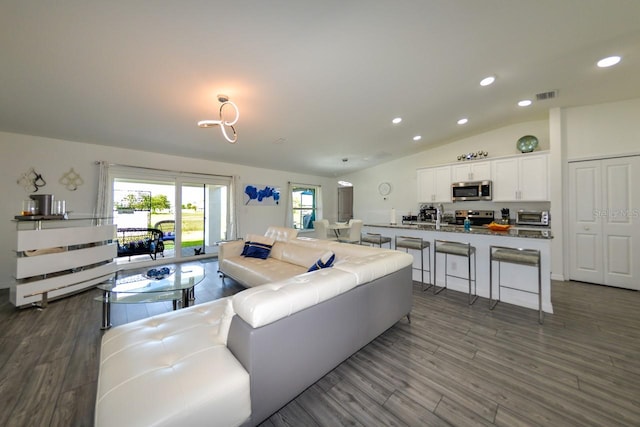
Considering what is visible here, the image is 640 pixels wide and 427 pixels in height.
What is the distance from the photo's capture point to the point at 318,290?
151 cm

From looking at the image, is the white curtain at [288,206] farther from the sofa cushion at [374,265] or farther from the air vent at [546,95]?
the air vent at [546,95]

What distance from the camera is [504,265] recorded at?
3141 millimetres

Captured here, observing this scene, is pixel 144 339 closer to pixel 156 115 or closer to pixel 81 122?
pixel 156 115

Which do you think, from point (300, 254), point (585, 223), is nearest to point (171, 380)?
point (300, 254)

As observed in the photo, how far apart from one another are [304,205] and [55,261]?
5.95 m

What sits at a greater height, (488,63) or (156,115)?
(488,63)

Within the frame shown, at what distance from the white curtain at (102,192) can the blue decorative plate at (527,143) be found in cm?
799

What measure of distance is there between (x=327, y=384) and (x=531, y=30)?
3687 millimetres

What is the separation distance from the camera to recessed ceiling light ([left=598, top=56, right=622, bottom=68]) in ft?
8.93

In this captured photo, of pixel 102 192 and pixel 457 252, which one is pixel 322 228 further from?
pixel 102 192

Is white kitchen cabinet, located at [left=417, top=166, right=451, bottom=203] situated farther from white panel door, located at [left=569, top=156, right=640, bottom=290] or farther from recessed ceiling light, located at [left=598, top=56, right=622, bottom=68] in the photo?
recessed ceiling light, located at [left=598, top=56, right=622, bottom=68]

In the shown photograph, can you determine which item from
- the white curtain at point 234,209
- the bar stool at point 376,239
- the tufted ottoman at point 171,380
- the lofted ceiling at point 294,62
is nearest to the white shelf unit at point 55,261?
the lofted ceiling at point 294,62

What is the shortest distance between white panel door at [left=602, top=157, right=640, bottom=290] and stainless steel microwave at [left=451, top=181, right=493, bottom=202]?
1.55 m

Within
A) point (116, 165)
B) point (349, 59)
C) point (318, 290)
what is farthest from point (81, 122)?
point (318, 290)
